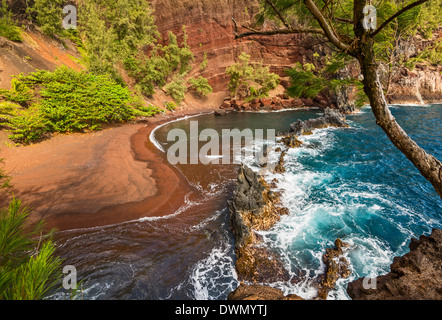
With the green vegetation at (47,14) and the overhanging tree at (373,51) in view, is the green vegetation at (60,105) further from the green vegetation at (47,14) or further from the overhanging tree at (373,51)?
the overhanging tree at (373,51)

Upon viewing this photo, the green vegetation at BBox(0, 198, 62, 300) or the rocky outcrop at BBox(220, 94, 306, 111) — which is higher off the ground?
the rocky outcrop at BBox(220, 94, 306, 111)

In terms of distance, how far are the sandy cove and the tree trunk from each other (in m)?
8.24

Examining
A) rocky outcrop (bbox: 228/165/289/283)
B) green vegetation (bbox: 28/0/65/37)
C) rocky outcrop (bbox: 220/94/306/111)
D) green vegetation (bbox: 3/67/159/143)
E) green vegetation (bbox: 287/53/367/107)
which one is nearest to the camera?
green vegetation (bbox: 287/53/367/107)

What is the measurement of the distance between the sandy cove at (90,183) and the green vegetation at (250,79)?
98.7 ft

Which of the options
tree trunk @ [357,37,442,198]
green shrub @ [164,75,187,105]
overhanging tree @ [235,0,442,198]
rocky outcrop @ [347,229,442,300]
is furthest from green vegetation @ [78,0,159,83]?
rocky outcrop @ [347,229,442,300]

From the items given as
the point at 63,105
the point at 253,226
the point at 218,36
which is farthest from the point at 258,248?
the point at 218,36

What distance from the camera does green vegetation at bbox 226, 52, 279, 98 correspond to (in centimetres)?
3728

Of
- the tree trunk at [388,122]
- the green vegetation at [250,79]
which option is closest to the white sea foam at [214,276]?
the tree trunk at [388,122]

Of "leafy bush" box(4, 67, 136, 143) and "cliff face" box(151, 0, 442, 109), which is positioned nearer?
"leafy bush" box(4, 67, 136, 143)

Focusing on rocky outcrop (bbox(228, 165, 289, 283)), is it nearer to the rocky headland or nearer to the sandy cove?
the rocky headland

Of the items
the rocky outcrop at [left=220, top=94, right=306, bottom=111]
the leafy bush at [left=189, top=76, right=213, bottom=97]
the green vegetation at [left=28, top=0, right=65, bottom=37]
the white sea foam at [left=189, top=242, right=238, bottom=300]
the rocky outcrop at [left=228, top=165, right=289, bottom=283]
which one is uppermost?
the green vegetation at [left=28, top=0, right=65, bottom=37]

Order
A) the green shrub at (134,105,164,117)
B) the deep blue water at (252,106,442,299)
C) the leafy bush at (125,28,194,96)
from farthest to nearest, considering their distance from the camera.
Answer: the leafy bush at (125,28,194,96) < the green shrub at (134,105,164,117) < the deep blue water at (252,106,442,299)
